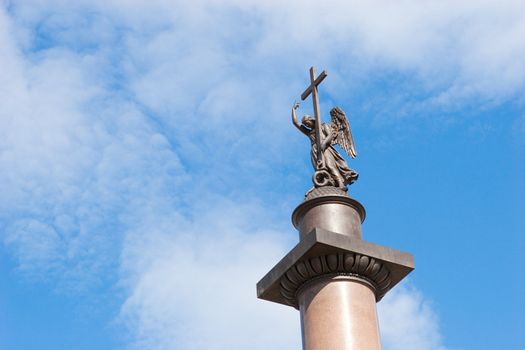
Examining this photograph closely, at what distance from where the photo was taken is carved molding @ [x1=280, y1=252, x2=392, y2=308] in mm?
10992

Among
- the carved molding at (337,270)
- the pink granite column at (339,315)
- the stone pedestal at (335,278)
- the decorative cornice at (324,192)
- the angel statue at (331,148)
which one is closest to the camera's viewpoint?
the pink granite column at (339,315)

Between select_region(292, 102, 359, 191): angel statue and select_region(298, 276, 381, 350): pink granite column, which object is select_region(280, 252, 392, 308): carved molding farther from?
select_region(292, 102, 359, 191): angel statue

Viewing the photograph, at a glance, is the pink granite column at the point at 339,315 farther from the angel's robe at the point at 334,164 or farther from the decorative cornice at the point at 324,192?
Answer: the angel's robe at the point at 334,164

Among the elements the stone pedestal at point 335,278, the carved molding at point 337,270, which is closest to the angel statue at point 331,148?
the stone pedestal at point 335,278

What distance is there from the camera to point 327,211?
38.4ft

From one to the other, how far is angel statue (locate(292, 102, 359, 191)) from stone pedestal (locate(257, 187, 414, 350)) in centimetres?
64

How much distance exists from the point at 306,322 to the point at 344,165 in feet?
9.19

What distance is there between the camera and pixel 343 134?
13508 millimetres

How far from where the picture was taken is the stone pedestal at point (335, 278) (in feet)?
34.9

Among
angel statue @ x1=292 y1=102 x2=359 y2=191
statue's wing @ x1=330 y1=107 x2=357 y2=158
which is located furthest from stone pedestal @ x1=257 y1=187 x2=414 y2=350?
statue's wing @ x1=330 y1=107 x2=357 y2=158

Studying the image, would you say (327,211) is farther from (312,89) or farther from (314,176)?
(312,89)

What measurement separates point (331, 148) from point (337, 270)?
8.30ft

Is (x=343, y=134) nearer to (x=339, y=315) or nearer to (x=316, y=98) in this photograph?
(x=316, y=98)

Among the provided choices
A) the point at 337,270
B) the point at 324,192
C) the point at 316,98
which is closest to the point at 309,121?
the point at 316,98
